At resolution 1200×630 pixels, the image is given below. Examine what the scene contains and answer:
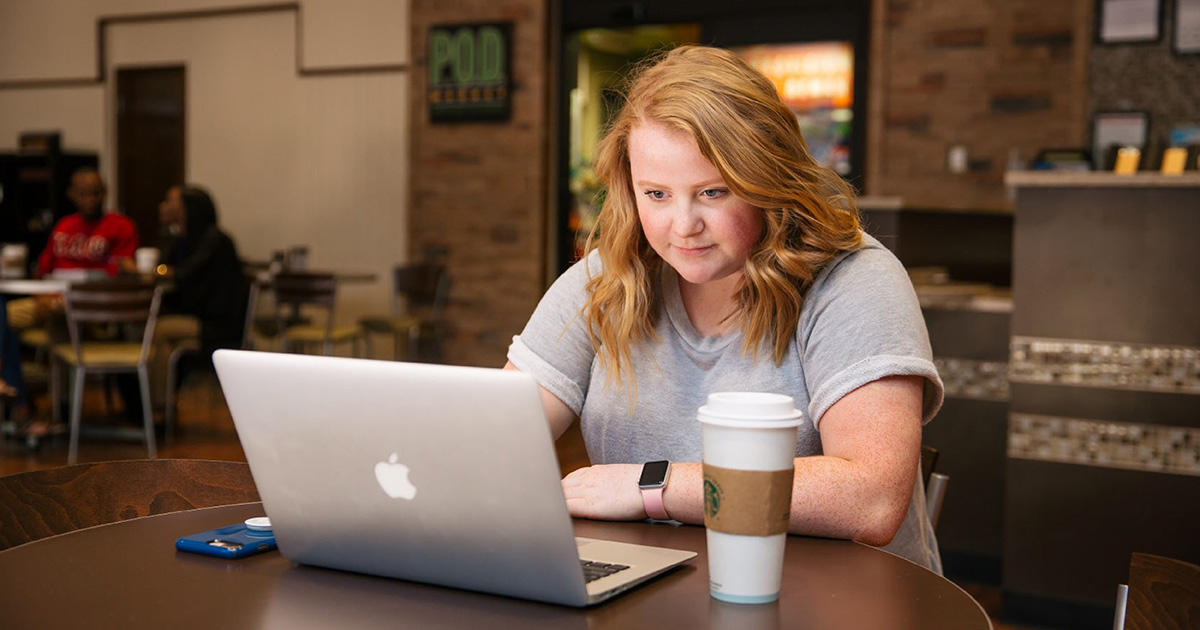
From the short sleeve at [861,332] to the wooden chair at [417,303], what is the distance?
5.88 meters

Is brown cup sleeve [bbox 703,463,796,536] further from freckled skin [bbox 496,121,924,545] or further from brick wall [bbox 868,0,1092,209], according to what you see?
brick wall [bbox 868,0,1092,209]

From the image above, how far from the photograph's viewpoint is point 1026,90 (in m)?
6.17

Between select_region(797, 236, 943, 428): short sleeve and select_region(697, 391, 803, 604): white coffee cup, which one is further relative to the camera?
select_region(797, 236, 943, 428): short sleeve

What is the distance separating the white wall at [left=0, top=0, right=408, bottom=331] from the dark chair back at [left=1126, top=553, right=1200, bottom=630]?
299 inches

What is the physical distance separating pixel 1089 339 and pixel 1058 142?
284cm

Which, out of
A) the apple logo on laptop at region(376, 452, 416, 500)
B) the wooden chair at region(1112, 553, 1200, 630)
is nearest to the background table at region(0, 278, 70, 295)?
the apple logo on laptop at region(376, 452, 416, 500)

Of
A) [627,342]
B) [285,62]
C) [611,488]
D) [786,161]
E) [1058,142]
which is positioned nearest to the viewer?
[611,488]

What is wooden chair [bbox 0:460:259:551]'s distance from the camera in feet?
4.78

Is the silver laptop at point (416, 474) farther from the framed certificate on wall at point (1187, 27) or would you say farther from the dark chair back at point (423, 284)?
the dark chair back at point (423, 284)

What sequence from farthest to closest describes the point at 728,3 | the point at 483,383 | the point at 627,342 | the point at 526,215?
the point at 526,215 → the point at 728,3 → the point at 627,342 → the point at 483,383

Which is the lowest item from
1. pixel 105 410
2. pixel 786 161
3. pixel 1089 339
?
pixel 105 410

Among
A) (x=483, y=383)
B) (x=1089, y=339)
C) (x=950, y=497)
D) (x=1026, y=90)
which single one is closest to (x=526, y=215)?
(x=1026, y=90)

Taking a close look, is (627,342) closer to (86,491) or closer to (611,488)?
(611,488)

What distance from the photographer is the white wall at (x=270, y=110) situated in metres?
8.66
